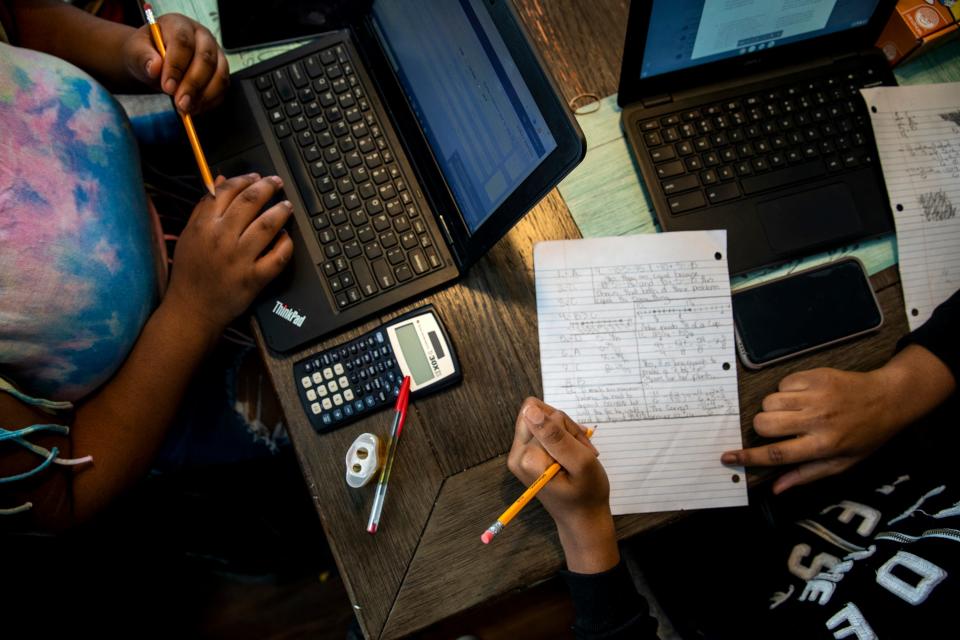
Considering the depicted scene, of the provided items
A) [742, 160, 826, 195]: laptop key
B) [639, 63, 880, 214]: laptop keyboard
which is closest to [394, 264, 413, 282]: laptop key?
[639, 63, 880, 214]: laptop keyboard

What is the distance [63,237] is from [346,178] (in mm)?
321

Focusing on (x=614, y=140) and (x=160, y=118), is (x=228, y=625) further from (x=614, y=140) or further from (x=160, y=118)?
(x=614, y=140)

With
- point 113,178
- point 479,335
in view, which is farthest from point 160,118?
point 479,335

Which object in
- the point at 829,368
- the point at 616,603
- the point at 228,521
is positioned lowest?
the point at 228,521

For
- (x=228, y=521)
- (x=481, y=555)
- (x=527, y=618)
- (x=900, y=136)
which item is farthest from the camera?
(x=527, y=618)

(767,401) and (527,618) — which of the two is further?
(527,618)

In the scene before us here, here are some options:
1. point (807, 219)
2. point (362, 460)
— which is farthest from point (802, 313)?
point (362, 460)

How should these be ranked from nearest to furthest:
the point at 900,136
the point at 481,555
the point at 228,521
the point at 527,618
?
1. the point at 481,555
2. the point at 900,136
3. the point at 228,521
4. the point at 527,618

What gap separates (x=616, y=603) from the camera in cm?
66

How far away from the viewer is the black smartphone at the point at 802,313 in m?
0.72

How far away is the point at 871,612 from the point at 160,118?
1128mm

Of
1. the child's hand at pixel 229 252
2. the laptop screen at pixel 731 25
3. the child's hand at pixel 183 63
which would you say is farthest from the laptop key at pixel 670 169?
the child's hand at pixel 183 63

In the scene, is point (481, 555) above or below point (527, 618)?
above

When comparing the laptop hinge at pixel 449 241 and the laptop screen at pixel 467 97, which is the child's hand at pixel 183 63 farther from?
the laptop hinge at pixel 449 241
